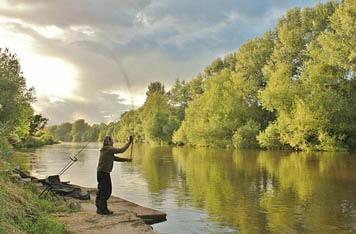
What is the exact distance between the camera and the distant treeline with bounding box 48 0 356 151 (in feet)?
160

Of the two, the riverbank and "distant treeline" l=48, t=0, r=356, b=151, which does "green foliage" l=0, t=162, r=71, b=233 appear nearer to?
the riverbank

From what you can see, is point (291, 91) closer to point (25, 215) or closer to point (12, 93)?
point (12, 93)

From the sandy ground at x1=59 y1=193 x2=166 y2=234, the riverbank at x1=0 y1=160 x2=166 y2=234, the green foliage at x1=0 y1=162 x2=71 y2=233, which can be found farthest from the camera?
the sandy ground at x1=59 y1=193 x2=166 y2=234

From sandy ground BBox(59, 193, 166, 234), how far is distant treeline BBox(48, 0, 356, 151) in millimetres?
22061

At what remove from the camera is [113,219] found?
10.8 m

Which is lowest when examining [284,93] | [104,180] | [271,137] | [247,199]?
[247,199]

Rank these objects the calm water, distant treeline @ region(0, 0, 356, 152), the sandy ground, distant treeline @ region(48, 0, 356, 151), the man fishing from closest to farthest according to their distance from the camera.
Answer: the sandy ground → the man fishing → the calm water → distant treeline @ region(0, 0, 356, 152) → distant treeline @ region(48, 0, 356, 151)

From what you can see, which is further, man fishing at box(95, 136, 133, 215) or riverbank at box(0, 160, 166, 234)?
man fishing at box(95, 136, 133, 215)

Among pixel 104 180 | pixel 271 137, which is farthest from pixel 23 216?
pixel 271 137

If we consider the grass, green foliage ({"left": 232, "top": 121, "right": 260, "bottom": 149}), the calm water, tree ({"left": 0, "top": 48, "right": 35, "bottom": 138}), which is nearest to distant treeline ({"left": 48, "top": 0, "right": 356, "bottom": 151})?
green foliage ({"left": 232, "top": 121, "right": 260, "bottom": 149})

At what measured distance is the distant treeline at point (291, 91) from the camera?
4884cm

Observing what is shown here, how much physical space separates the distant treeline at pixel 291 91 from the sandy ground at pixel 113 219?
22.1m

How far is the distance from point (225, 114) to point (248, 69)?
30.3 feet

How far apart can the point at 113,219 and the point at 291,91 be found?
153ft
